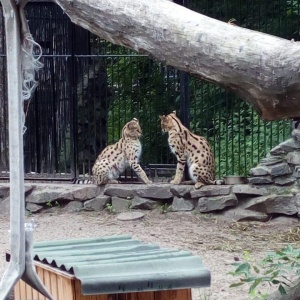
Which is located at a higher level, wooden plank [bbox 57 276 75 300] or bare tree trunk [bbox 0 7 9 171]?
bare tree trunk [bbox 0 7 9 171]

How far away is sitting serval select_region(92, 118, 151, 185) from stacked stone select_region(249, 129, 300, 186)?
156 centimetres

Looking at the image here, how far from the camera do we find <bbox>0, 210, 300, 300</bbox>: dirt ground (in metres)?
9.11

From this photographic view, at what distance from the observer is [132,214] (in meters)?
11.0

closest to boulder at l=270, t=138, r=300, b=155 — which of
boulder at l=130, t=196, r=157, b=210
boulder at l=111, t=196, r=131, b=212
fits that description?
boulder at l=130, t=196, r=157, b=210

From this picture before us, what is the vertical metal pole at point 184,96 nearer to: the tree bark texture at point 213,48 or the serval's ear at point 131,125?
the serval's ear at point 131,125

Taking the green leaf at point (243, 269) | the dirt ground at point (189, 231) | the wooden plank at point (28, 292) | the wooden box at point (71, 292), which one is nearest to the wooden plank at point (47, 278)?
the wooden box at point (71, 292)

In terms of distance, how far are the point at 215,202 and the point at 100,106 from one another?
7.40 ft

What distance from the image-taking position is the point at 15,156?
12.0ft

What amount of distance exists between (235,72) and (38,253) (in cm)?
276

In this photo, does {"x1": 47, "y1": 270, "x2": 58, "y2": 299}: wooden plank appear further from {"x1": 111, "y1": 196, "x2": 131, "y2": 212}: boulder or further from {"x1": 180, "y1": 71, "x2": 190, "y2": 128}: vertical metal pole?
{"x1": 180, "y1": 71, "x2": 190, "y2": 128}: vertical metal pole

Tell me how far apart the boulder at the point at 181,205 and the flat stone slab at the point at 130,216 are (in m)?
0.42

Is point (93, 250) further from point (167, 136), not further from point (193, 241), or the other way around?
point (167, 136)

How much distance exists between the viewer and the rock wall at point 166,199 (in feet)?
34.7

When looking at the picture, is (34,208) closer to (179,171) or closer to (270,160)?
(179,171)
